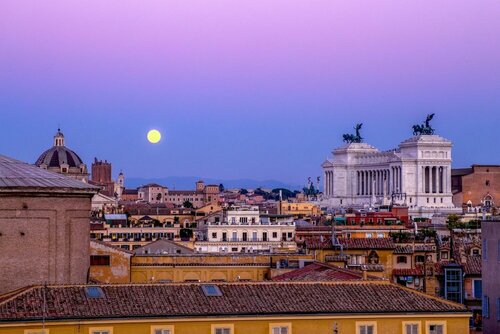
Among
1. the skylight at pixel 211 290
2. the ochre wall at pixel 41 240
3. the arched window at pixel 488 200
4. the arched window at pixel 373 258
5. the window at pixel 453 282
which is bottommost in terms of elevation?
the window at pixel 453 282

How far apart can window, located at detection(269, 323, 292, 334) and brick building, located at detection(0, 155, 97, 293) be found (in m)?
5.91

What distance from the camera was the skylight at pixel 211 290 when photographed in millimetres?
21906

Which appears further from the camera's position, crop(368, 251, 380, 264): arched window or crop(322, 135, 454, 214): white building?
crop(322, 135, 454, 214): white building

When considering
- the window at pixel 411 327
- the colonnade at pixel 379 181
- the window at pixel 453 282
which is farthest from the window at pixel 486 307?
the colonnade at pixel 379 181

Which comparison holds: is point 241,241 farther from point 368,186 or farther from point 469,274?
point 368,186

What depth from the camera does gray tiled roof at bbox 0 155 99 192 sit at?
84.6 ft

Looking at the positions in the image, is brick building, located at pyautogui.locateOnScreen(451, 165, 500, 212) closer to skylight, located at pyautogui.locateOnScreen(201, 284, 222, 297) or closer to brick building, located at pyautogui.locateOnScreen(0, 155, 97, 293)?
brick building, located at pyautogui.locateOnScreen(0, 155, 97, 293)

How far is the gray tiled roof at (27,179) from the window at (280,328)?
6290 millimetres

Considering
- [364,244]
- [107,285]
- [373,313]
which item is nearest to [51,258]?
[107,285]

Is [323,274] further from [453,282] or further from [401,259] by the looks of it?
[401,259]

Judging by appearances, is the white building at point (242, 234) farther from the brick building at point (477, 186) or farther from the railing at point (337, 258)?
the brick building at point (477, 186)

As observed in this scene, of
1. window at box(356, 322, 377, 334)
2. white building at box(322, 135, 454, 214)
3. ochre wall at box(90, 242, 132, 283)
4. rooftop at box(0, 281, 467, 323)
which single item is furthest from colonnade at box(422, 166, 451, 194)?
window at box(356, 322, 377, 334)

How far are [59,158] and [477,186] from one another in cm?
3825

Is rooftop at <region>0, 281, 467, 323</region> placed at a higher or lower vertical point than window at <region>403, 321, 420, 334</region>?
higher
